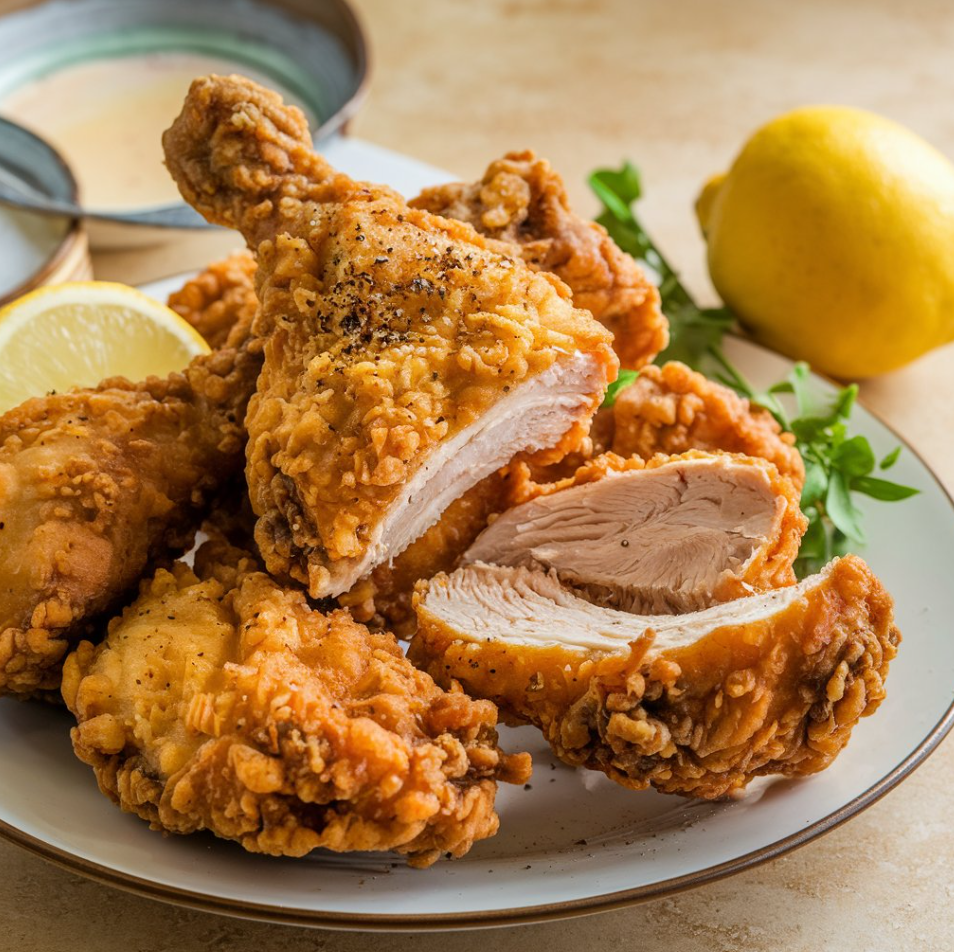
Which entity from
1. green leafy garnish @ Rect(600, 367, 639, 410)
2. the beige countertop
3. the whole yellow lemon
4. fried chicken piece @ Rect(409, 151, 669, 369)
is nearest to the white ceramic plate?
the beige countertop

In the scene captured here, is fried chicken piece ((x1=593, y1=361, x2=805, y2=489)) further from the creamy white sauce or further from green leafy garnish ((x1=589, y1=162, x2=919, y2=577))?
the creamy white sauce

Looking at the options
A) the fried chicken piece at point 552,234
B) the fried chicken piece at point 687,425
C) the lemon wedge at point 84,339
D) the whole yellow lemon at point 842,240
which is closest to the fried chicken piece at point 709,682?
the fried chicken piece at point 687,425

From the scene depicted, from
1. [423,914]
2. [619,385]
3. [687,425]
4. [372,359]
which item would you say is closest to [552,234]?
[619,385]

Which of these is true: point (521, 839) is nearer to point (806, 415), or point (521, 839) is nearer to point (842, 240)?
point (806, 415)

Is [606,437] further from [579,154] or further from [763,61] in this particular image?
[763,61]

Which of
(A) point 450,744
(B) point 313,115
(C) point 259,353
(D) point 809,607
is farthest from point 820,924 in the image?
(B) point 313,115

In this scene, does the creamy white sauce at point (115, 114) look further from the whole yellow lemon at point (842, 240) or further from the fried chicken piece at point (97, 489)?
the whole yellow lemon at point (842, 240)
